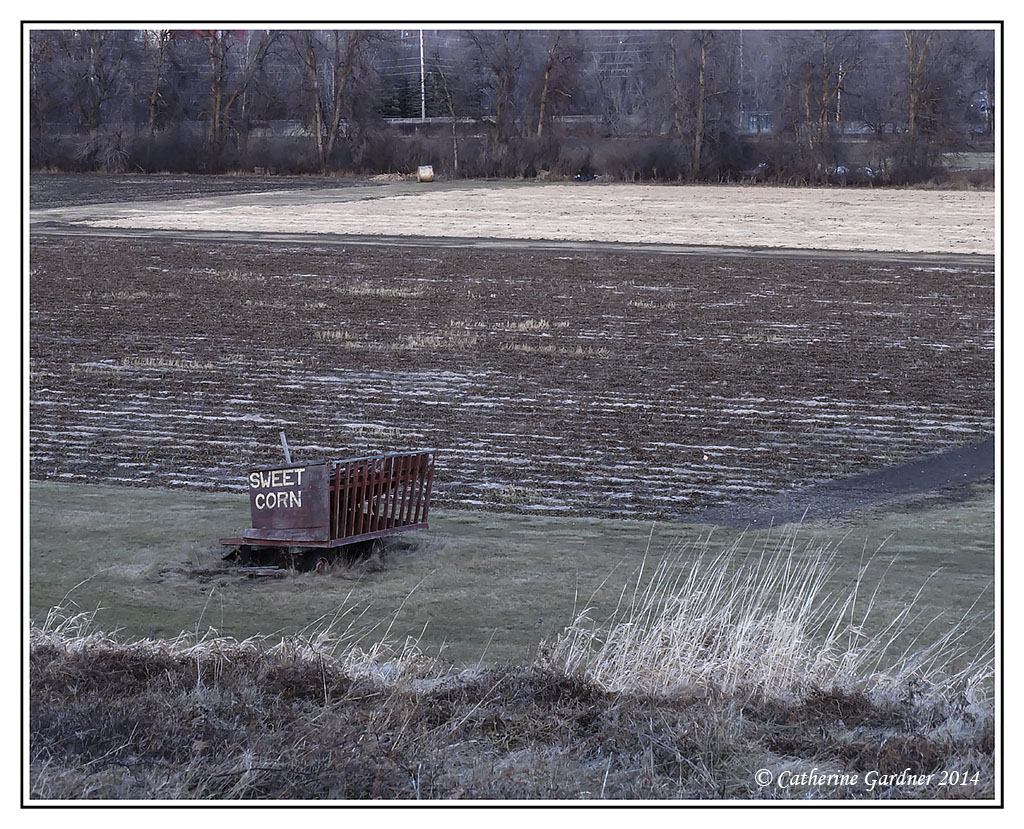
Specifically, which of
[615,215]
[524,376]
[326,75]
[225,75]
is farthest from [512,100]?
[524,376]

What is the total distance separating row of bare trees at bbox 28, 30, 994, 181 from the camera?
188ft

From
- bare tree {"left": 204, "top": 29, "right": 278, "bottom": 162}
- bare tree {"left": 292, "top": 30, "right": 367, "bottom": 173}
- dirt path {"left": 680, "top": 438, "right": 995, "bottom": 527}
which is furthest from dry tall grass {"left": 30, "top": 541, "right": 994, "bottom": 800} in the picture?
bare tree {"left": 204, "top": 29, "right": 278, "bottom": 162}

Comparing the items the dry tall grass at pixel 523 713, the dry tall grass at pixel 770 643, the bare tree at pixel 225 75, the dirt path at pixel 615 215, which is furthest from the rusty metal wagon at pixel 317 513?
the bare tree at pixel 225 75

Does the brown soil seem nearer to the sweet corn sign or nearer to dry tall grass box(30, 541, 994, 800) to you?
the sweet corn sign

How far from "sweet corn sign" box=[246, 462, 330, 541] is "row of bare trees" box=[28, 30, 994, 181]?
1809 inches

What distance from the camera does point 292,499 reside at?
9.13 m

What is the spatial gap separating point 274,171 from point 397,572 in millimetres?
61114

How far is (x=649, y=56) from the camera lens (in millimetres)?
63031

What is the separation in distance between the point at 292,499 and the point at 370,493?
685 millimetres

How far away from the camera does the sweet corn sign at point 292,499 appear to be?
29.7 ft

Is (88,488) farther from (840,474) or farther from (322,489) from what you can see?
(840,474)

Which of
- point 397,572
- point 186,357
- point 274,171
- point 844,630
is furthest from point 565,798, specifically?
point 274,171

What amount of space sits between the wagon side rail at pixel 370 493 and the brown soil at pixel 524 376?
55.3 inches

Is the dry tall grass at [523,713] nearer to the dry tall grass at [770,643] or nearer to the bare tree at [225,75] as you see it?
the dry tall grass at [770,643]
